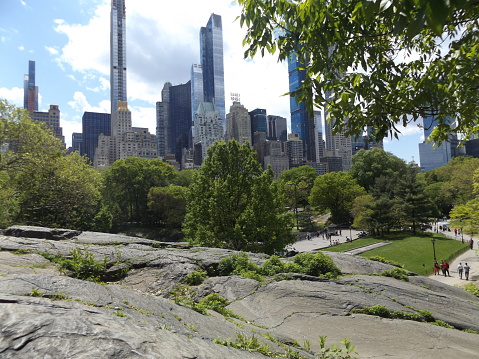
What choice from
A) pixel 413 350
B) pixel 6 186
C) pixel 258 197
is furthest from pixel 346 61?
pixel 6 186

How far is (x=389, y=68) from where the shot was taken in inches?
216

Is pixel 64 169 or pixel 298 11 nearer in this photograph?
pixel 298 11

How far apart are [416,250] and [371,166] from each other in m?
39.2

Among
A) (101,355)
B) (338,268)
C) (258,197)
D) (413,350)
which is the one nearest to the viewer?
(101,355)

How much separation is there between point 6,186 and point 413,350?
27.0m

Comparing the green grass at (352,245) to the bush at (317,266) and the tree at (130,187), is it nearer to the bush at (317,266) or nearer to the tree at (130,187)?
the bush at (317,266)

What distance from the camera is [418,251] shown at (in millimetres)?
31641

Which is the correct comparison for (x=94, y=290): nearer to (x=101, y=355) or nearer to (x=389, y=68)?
(x=101, y=355)

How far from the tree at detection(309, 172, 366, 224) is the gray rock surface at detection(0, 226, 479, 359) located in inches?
1873

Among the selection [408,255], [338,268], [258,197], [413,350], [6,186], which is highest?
[6,186]

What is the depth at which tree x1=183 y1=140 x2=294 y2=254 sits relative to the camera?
1923 centimetres

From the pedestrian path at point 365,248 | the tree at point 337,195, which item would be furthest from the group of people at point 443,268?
the tree at point 337,195

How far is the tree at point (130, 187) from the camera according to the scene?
5400cm

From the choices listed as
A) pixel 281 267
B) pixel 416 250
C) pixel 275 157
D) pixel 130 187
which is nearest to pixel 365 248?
pixel 416 250
